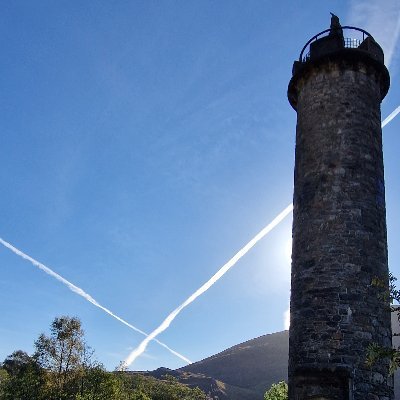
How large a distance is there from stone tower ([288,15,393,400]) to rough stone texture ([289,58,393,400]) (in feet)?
0.09

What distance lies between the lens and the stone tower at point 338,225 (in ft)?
44.6

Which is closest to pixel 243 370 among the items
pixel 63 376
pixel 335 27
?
pixel 63 376

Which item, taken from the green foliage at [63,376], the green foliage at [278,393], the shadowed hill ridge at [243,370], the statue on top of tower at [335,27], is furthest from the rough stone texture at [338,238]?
the shadowed hill ridge at [243,370]

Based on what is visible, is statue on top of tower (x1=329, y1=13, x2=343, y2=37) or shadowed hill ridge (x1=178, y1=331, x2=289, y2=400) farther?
shadowed hill ridge (x1=178, y1=331, x2=289, y2=400)

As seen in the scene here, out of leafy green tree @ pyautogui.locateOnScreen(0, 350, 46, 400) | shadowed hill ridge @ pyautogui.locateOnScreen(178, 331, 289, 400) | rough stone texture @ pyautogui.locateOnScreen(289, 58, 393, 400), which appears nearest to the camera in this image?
rough stone texture @ pyautogui.locateOnScreen(289, 58, 393, 400)

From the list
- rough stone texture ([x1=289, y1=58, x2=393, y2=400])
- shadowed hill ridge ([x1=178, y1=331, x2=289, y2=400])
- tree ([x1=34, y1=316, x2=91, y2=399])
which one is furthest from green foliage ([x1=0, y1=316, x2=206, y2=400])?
shadowed hill ridge ([x1=178, y1=331, x2=289, y2=400])

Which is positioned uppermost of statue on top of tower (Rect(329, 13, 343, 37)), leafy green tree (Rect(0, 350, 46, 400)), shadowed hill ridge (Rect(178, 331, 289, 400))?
shadowed hill ridge (Rect(178, 331, 289, 400))

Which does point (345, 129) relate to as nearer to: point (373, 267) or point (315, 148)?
point (315, 148)

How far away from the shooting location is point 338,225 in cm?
1491

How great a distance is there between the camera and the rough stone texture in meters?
13.6

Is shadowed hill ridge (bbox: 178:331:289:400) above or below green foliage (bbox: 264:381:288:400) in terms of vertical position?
above

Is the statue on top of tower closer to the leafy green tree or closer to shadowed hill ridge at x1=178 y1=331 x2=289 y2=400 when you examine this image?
the leafy green tree

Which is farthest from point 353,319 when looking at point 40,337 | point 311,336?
point 40,337

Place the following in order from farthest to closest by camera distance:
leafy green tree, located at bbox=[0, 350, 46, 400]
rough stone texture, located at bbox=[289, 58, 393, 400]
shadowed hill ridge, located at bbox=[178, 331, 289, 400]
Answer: shadowed hill ridge, located at bbox=[178, 331, 289, 400] < leafy green tree, located at bbox=[0, 350, 46, 400] < rough stone texture, located at bbox=[289, 58, 393, 400]
